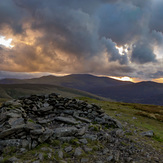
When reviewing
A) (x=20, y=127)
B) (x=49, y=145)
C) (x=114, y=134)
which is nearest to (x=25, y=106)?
(x=20, y=127)

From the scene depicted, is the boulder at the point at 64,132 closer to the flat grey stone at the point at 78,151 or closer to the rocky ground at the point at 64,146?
the rocky ground at the point at 64,146

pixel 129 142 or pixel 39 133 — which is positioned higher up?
pixel 39 133

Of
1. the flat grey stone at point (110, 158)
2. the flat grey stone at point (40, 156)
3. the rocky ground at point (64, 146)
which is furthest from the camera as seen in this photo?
the flat grey stone at point (110, 158)

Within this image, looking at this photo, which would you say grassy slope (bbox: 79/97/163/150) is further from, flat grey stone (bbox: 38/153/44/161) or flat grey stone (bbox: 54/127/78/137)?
flat grey stone (bbox: 38/153/44/161)

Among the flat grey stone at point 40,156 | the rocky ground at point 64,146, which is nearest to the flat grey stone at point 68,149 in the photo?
the rocky ground at point 64,146

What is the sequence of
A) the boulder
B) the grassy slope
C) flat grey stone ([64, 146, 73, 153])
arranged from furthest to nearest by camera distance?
1. the grassy slope
2. the boulder
3. flat grey stone ([64, 146, 73, 153])

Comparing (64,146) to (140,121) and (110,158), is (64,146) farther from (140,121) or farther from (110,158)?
(140,121)

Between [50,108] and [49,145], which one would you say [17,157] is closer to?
[49,145]

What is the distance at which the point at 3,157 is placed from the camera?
337 inches

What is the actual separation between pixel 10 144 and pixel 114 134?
9.28 metres

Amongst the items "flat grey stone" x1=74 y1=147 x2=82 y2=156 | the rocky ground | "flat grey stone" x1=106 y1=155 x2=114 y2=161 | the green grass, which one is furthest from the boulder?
the green grass

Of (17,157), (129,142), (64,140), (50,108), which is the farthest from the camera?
(50,108)

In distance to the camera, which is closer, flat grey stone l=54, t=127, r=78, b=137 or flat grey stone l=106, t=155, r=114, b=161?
flat grey stone l=106, t=155, r=114, b=161

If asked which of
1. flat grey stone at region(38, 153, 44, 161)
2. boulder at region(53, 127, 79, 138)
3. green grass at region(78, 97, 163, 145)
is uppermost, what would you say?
boulder at region(53, 127, 79, 138)
